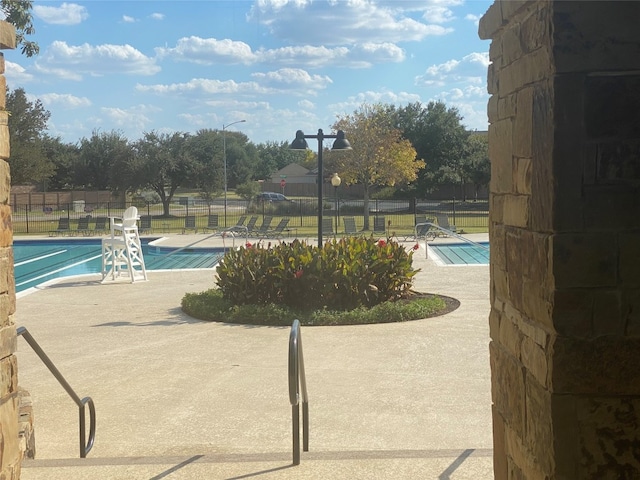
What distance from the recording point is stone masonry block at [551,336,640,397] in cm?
217

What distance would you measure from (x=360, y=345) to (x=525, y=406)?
19.7ft

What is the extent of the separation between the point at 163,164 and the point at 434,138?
17559 mm

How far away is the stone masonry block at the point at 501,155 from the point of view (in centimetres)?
264

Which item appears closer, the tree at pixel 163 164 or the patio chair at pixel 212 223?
the patio chair at pixel 212 223

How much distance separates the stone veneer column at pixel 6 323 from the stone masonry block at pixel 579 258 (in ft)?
7.82

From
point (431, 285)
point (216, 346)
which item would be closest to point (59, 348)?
point (216, 346)

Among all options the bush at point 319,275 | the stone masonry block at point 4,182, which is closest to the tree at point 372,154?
the bush at point 319,275

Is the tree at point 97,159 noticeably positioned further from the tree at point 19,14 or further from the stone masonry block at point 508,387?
the stone masonry block at point 508,387

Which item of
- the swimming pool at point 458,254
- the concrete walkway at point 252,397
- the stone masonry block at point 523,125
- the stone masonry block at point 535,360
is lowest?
the concrete walkway at point 252,397

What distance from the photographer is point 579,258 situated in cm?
215

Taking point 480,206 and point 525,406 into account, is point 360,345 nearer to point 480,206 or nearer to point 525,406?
point 525,406

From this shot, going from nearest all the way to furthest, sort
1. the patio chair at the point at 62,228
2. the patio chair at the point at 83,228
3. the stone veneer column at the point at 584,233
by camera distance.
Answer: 1. the stone veneer column at the point at 584,233
2. the patio chair at the point at 83,228
3. the patio chair at the point at 62,228

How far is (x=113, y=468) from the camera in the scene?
13.9 feet

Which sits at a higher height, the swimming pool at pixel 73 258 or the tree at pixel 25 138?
the tree at pixel 25 138
